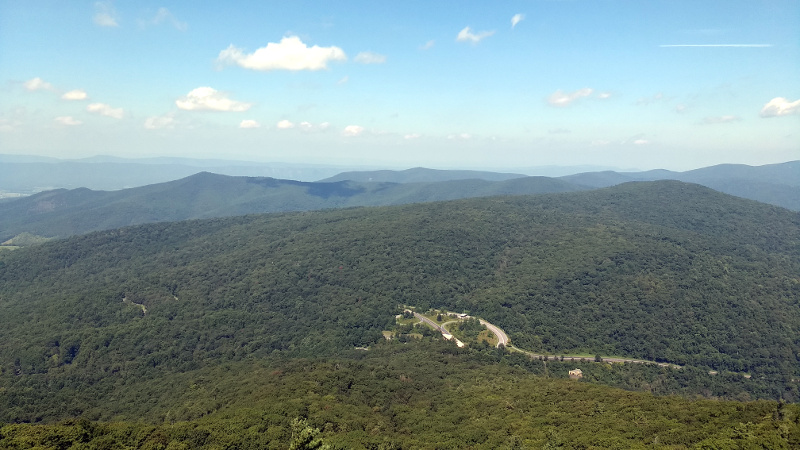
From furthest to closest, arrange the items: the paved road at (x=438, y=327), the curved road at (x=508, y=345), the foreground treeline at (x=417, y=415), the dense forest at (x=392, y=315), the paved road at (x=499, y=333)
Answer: the paved road at (x=499, y=333) → the paved road at (x=438, y=327) → the curved road at (x=508, y=345) → the dense forest at (x=392, y=315) → the foreground treeline at (x=417, y=415)

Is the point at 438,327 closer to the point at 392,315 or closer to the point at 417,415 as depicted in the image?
the point at 392,315

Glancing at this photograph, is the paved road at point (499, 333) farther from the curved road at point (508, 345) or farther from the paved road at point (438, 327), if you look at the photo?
the paved road at point (438, 327)

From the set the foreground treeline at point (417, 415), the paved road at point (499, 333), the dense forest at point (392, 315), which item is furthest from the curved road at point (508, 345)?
the foreground treeline at point (417, 415)

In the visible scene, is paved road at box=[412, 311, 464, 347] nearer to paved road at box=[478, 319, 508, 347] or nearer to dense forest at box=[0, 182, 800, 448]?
dense forest at box=[0, 182, 800, 448]

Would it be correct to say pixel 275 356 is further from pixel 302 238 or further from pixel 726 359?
pixel 726 359

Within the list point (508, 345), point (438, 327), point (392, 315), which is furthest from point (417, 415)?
point (392, 315)

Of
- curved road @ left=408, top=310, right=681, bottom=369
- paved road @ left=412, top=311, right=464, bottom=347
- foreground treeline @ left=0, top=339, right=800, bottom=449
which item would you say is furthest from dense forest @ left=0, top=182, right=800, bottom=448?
paved road @ left=412, top=311, right=464, bottom=347
